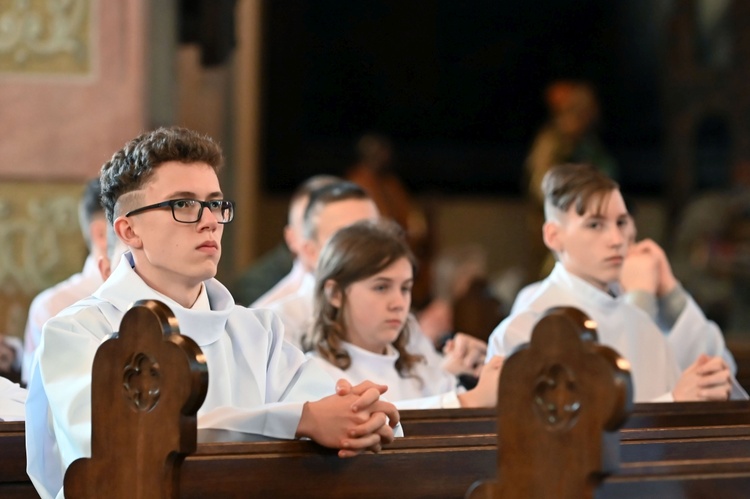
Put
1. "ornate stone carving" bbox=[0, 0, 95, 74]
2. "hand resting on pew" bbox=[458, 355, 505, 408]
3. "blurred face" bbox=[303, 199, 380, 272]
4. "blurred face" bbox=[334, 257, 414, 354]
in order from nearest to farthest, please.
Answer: "hand resting on pew" bbox=[458, 355, 505, 408] < "blurred face" bbox=[334, 257, 414, 354] < "blurred face" bbox=[303, 199, 380, 272] < "ornate stone carving" bbox=[0, 0, 95, 74]

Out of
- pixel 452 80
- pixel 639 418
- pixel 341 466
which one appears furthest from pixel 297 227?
pixel 452 80

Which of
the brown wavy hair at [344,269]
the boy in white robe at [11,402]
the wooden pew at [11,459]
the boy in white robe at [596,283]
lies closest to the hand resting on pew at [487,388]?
the boy in white robe at [596,283]

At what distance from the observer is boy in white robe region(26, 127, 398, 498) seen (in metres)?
2.83

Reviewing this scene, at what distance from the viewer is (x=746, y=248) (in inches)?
472

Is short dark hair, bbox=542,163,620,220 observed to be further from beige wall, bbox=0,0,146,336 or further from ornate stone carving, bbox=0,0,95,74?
ornate stone carving, bbox=0,0,95,74

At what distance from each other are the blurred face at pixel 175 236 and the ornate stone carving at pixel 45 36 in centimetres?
335

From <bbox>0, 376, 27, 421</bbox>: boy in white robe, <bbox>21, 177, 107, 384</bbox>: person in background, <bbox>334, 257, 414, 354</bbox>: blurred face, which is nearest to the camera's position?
<bbox>0, 376, 27, 421</bbox>: boy in white robe

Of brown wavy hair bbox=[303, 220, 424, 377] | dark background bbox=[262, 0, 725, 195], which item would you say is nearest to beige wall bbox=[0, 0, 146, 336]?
brown wavy hair bbox=[303, 220, 424, 377]

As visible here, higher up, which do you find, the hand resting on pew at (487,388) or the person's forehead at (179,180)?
the person's forehead at (179,180)

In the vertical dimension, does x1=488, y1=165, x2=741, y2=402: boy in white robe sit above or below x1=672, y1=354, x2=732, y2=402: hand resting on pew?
above

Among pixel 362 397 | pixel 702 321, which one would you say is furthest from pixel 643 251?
pixel 362 397

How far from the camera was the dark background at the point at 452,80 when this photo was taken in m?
14.0

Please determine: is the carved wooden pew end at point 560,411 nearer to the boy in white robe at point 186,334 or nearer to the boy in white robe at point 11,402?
the boy in white robe at point 186,334

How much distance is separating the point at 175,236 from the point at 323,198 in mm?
2477
